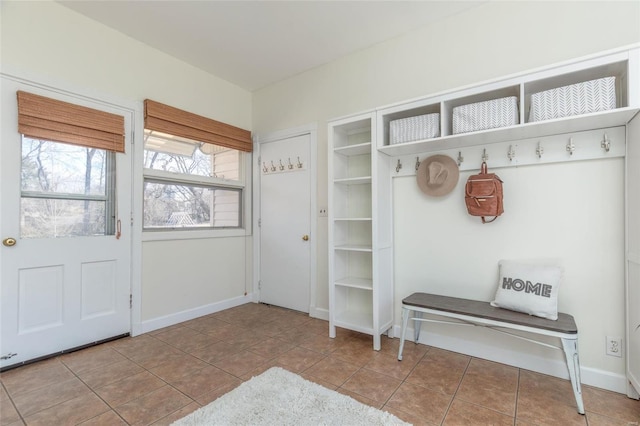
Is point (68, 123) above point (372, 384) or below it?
above

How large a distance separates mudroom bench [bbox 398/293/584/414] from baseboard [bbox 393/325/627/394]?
148 millimetres

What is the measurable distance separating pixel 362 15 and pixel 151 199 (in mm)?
2682

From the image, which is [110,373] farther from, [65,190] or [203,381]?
[65,190]

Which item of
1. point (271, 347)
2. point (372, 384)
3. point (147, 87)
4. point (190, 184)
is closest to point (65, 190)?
point (190, 184)

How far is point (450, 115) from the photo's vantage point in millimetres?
2389

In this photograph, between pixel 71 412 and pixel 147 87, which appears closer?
pixel 71 412

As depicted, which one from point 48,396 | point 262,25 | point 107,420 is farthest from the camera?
point 262,25

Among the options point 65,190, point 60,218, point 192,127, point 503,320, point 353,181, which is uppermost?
point 192,127

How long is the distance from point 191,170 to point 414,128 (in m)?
2.45

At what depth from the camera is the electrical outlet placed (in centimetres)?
192

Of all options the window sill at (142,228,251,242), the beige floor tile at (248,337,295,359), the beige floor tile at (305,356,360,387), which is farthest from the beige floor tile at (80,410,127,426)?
the window sill at (142,228,251,242)

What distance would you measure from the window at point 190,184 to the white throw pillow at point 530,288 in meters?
3.04

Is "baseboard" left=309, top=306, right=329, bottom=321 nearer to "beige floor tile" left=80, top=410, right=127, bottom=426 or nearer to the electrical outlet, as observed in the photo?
"beige floor tile" left=80, top=410, right=127, bottom=426

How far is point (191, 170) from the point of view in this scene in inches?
135
